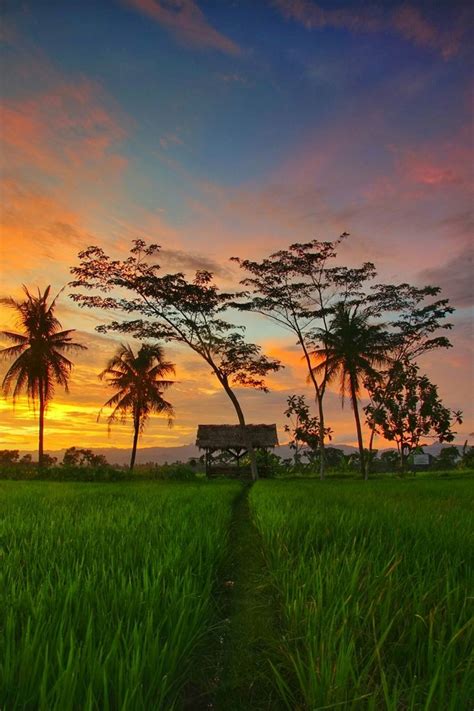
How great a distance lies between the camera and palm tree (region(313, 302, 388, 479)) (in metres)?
33.7

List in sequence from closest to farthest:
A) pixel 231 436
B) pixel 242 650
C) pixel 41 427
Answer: pixel 242 650 → pixel 41 427 → pixel 231 436

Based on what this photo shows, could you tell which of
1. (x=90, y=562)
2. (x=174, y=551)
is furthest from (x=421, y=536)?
(x=90, y=562)

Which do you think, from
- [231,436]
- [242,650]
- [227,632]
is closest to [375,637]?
[242,650]

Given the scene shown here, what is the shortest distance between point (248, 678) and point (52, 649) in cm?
81

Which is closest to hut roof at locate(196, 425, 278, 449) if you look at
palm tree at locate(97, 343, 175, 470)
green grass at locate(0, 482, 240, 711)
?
palm tree at locate(97, 343, 175, 470)

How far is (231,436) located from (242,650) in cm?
3391

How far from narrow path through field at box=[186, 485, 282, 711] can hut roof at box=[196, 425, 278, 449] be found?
31186mm

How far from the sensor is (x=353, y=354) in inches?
1340

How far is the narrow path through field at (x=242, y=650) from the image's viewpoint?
1.84m

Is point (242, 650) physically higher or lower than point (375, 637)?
lower

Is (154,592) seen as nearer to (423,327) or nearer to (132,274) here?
(132,274)

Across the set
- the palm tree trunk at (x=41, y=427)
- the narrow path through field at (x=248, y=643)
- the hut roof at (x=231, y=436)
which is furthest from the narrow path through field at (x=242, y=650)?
the hut roof at (x=231, y=436)

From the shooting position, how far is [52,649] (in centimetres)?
168

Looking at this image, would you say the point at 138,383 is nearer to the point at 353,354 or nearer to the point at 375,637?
the point at 353,354
